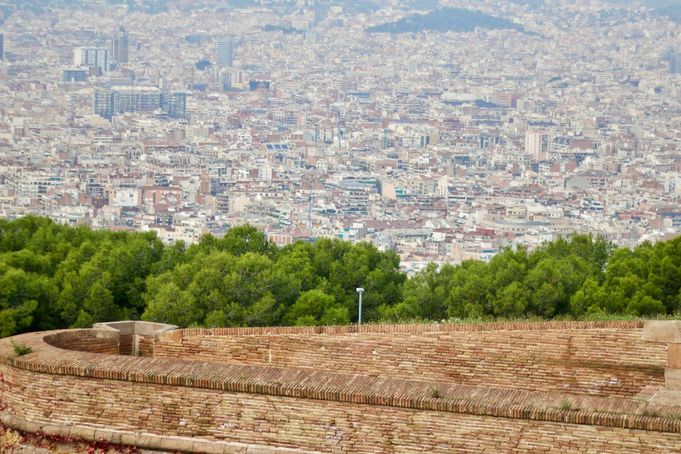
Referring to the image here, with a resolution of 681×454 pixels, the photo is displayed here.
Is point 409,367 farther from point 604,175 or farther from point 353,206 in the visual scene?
point 604,175

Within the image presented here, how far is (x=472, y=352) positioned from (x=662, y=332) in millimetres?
776

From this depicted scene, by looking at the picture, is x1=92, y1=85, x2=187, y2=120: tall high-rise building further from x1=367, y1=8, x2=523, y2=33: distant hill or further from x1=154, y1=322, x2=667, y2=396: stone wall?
x1=154, y1=322, x2=667, y2=396: stone wall

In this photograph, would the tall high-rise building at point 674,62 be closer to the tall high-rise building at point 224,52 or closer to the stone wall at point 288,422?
the tall high-rise building at point 224,52

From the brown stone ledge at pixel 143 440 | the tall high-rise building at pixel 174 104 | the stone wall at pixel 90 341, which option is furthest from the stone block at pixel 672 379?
the tall high-rise building at pixel 174 104

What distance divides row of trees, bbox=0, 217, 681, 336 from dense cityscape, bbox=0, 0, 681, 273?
1733 inches

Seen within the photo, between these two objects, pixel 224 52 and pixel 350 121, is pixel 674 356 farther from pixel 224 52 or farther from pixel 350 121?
pixel 224 52

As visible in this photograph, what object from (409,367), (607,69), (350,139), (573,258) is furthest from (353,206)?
(409,367)

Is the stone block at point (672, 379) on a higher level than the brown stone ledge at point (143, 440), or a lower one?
higher

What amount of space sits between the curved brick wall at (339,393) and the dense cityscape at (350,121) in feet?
177

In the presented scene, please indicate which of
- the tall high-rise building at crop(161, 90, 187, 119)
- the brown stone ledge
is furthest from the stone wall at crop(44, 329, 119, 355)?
the tall high-rise building at crop(161, 90, 187, 119)

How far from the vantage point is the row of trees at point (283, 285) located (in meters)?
12.3

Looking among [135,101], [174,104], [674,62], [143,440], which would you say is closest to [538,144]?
[674,62]

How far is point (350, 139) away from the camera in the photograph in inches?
4377

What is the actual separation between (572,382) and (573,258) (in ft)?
34.4
